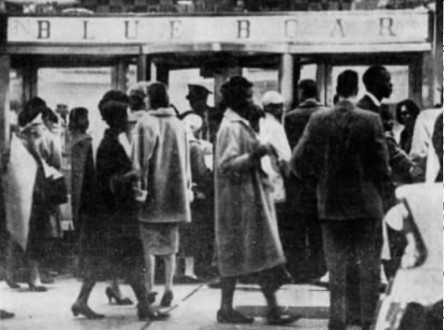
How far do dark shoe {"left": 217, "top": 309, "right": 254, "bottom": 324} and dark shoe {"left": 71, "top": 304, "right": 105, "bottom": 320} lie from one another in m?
0.57

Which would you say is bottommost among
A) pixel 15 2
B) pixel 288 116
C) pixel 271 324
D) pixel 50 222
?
pixel 271 324

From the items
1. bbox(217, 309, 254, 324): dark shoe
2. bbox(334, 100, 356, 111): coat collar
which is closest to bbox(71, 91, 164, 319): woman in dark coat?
bbox(217, 309, 254, 324): dark shoe

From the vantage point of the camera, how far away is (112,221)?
18.7ft

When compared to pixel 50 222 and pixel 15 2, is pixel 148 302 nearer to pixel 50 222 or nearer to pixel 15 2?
pixel 50 222

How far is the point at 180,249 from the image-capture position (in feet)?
19.6

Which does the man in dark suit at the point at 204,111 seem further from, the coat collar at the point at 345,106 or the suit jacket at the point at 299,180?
the coat collar at the point at 345,106

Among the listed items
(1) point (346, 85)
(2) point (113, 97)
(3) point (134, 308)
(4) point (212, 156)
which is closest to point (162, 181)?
(4) point (212, 156)

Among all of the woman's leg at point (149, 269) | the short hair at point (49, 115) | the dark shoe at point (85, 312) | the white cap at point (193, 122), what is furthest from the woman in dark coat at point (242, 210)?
the short hair at point (49, 115)

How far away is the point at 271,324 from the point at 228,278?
0.30 m

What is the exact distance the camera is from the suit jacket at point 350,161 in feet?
17.2

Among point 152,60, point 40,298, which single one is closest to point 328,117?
point 152,60

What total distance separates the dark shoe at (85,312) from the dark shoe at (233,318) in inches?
22.5

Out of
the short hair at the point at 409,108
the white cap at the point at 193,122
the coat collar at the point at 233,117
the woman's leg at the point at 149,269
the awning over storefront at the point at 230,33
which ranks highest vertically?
the awning over storefront at the point at 230,33

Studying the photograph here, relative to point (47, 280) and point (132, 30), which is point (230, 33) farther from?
point (47, 280)
